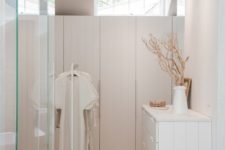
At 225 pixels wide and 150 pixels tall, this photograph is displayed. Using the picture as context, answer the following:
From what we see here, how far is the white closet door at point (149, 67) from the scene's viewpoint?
4.13 meters

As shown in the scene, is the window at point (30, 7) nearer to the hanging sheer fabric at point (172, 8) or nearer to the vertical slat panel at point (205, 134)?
the vertical slat panel at point (205, 134)

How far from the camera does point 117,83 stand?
163 inches

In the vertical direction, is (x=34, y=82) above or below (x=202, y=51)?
below

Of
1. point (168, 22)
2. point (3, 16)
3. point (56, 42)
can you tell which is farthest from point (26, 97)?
point (168, 22)

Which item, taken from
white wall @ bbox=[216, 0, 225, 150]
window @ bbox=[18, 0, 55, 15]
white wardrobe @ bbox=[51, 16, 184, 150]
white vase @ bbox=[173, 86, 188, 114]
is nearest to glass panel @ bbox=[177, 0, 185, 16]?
white wardrobe @ bbox=[51, 16, 184, 150]

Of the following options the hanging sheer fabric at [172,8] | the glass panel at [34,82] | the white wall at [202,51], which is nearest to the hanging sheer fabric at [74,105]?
the glass panel at [34,82]

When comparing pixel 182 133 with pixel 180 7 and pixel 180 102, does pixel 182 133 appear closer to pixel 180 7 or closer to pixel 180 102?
pixel 180 102

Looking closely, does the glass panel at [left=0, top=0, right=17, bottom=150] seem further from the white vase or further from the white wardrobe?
the white wardrobe

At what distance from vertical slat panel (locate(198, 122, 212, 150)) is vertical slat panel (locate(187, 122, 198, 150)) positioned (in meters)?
0.03

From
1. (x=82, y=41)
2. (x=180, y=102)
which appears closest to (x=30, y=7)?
(x=180, y=102)

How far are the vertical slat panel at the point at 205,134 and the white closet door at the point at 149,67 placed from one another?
1.82 metres

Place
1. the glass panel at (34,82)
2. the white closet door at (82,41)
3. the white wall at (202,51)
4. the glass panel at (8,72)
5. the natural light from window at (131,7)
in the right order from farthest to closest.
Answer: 1. the natural light from window at (131,7)
2. the white closet door at (82,41)
3. the white wall at (202,51)
4. the glass panel at (34,82)
5. the glass panel at (8,72)

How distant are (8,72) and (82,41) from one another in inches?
98.9

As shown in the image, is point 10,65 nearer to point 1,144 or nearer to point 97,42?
point 1,144
